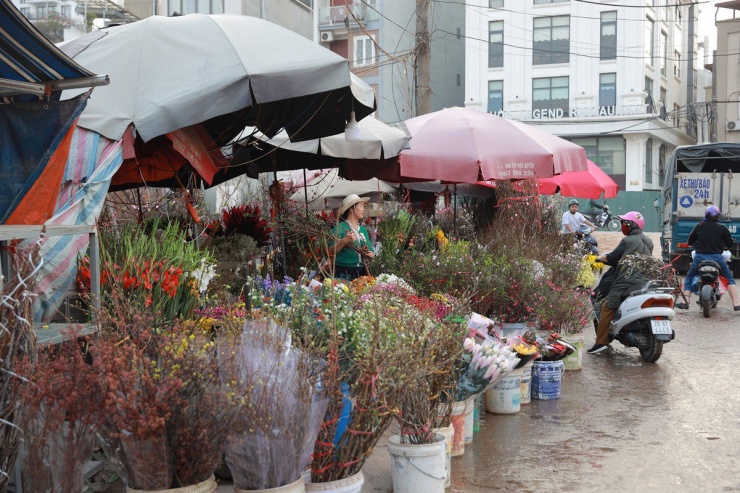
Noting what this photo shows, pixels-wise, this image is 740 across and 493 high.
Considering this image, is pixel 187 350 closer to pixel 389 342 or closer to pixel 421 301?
pixel 389 342

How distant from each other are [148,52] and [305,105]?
2047 mm

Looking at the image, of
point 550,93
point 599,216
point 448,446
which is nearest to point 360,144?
point 448,446

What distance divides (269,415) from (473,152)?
7.58 metres

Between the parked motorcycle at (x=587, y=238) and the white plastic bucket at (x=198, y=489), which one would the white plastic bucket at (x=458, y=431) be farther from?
the parked motorcycle at (x=587, y=238)

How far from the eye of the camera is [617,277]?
10.9 metres

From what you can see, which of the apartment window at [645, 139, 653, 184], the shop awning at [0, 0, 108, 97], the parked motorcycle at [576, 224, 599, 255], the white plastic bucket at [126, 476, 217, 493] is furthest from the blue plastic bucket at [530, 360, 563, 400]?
the apartment window at [645, 139, 653, 184]

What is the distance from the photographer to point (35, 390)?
3.46 metres

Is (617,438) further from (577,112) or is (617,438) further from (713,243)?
(577,112)

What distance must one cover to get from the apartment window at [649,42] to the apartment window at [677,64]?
6.32 m

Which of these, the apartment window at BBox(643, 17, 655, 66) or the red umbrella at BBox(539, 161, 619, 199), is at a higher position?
the apartment window at BBox(643, 17, 655, 66)

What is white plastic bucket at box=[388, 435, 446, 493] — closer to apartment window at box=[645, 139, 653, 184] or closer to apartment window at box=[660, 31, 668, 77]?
apartment window at box=[645, 139, 653, 184]

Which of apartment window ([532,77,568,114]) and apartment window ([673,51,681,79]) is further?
apartment window ([673,51,681,79])

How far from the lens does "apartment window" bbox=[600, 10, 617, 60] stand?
4997 cm

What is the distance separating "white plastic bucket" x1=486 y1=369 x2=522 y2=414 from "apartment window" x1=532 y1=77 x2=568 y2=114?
1819 inches
